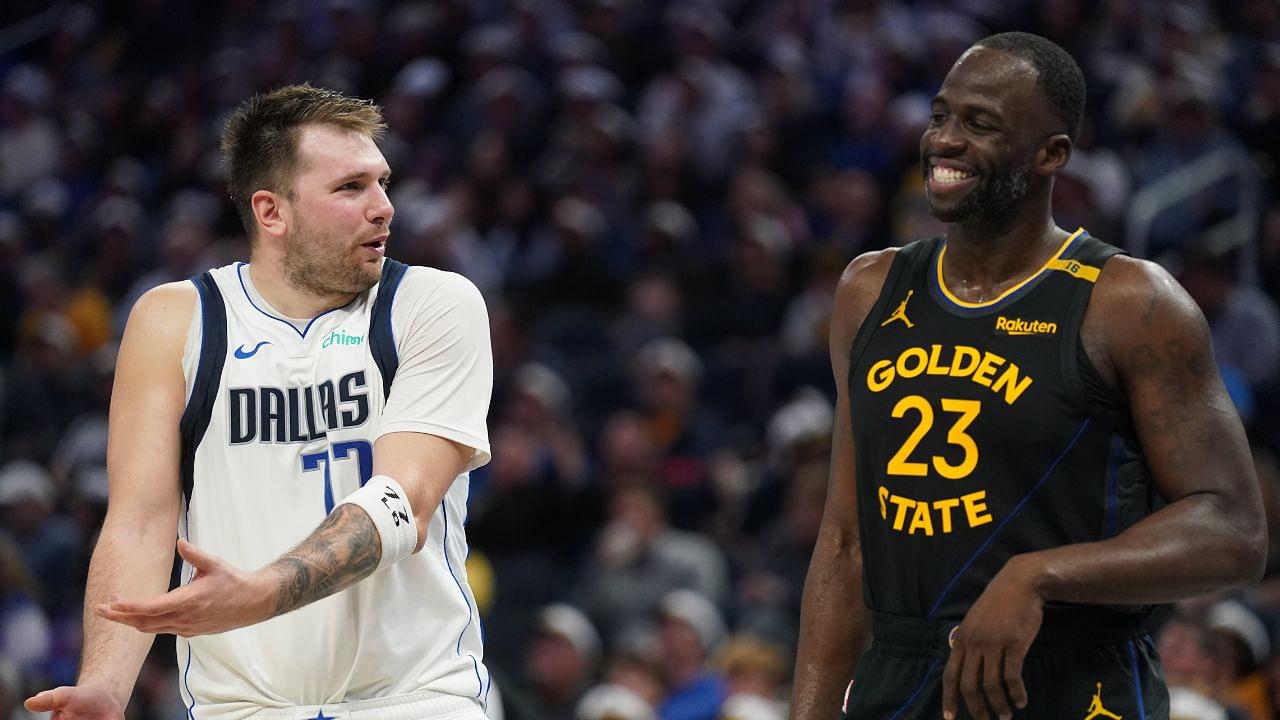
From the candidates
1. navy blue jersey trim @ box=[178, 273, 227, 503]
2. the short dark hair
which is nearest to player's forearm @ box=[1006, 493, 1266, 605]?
the short dark hair

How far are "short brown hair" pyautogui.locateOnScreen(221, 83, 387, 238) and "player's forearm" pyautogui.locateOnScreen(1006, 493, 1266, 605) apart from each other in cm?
215

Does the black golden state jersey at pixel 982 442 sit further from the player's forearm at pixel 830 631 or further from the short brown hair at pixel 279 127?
the short brown hair at pixel 279 127

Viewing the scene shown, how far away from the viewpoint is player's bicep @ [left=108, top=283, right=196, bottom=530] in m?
4.18

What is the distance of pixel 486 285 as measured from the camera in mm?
12992

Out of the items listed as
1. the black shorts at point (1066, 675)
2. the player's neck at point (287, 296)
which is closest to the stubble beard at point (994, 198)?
the black shorts at point (1066, 675)

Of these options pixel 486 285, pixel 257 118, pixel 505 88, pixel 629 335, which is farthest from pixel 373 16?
pixel 257 118

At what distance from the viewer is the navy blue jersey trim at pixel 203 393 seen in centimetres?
426

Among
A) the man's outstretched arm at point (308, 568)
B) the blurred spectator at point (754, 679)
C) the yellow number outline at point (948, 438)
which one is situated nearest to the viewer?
the man's outstretched arm at point (308, 568)

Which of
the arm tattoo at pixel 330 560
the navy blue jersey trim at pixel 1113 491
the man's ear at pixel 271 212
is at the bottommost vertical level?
the arm tattoo at pixel 330 560

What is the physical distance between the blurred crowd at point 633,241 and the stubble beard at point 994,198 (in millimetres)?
3910

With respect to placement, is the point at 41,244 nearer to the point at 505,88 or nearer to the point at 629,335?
the point at 505,88

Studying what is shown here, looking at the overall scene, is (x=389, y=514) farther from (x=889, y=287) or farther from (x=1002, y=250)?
(x=1002, y=250)

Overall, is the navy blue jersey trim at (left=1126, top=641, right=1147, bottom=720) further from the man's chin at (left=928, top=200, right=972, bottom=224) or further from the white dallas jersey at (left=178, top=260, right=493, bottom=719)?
the white dallas jersey at (left=178, top=260, right=493, bottom=719)

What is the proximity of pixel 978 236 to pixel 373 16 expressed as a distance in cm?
1366
